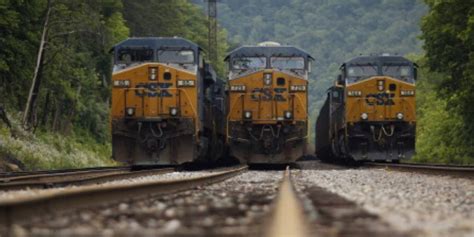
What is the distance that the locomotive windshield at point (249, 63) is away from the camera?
875 inches

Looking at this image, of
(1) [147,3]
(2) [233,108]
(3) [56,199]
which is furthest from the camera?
(1) [147,3]

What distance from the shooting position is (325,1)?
197000mm

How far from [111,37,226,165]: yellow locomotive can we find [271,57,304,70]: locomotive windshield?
272 centimetres

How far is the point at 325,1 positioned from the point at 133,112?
181075mm

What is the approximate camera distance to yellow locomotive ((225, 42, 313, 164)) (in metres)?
21.8

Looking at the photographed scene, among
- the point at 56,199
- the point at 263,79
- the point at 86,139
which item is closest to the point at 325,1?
the point at 86,139

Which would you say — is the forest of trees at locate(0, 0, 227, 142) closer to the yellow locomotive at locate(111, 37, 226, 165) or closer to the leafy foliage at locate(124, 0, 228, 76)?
the yellow locomotive at locate(111, 37, 226, 165)

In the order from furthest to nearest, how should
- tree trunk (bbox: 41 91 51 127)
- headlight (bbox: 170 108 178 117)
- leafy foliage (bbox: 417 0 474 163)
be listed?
tree trunk (bbox: 41 91 51 127) → leafy foliage (bbox: 417 0 474 163) → headlight (bbox: 170 108 178 117)

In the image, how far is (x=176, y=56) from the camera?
801 inches

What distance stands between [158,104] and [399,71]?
27.7 feet

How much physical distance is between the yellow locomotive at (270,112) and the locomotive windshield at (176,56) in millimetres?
2274

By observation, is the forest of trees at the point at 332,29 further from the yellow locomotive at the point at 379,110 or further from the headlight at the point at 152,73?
the headlight at the point at 152,73

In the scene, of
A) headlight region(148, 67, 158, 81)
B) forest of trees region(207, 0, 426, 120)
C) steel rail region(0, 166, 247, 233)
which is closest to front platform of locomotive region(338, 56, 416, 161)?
headlight region(148, 67, 158, 81)

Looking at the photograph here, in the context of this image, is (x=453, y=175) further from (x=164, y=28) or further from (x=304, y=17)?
(x=304, y=17)
